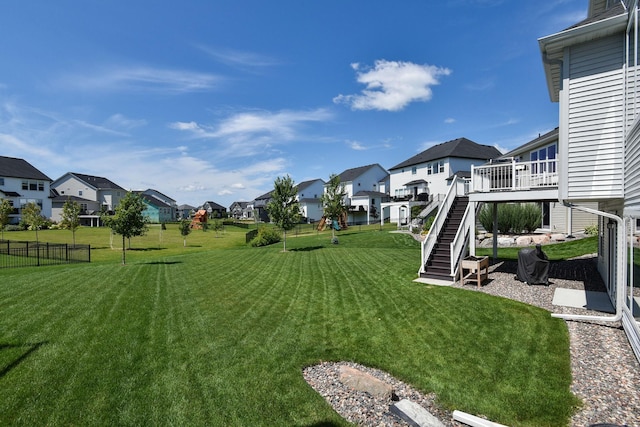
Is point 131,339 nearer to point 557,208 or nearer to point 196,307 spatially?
point 196,307

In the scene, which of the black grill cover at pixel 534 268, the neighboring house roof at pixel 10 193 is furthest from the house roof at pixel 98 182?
the black grill cover at pixel 534 268

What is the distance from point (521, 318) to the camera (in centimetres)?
802

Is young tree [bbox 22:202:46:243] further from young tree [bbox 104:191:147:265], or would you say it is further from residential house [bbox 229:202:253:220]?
residential house [bbox 229:202:253:220]

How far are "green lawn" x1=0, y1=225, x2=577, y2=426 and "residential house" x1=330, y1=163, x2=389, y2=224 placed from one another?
42.2m

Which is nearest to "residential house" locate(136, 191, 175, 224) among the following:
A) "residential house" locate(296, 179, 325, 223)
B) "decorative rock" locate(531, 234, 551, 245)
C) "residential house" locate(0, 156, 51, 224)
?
"residential house" locate(0, 156, 51, 224)

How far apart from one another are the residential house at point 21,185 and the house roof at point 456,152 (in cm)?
5726

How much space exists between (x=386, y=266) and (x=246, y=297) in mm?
7219

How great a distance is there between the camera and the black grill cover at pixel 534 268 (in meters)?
11.3

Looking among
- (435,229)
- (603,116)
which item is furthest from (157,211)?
(603,116)

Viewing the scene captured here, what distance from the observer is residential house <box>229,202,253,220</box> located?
10346 centimetres

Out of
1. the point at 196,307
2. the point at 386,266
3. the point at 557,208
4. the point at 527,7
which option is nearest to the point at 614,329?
the point at 386,266

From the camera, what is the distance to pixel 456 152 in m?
41.2

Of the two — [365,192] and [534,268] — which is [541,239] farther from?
[365,192]

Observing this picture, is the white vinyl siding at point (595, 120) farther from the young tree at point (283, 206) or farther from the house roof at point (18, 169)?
the house roof at point (18, 169)
